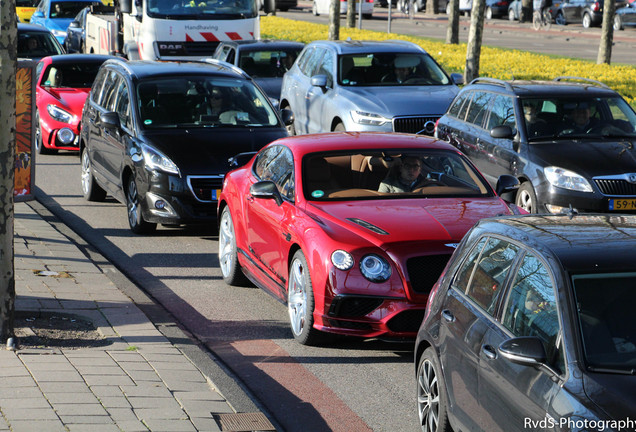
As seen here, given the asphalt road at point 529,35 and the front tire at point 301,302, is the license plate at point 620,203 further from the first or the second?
the asphalt road at point 529,35

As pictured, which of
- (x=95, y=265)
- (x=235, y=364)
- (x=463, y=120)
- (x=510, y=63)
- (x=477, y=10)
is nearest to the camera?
(x=235, y=364)

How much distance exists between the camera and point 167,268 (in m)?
10.5

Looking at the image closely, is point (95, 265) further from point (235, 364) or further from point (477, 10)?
point (477, 10)

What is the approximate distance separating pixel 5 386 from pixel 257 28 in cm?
1792

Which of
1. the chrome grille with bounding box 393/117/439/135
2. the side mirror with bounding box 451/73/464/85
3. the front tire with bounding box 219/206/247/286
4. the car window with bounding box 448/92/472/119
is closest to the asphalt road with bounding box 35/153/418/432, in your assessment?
the front tire with bounding box 219/206/247/286

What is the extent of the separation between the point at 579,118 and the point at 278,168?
4771 millimetres

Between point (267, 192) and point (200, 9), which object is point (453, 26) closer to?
point (200, 9)

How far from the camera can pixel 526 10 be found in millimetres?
57031

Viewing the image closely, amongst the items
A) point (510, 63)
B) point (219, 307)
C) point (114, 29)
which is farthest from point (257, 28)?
point (219, 307)

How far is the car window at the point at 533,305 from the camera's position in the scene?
4559 mm

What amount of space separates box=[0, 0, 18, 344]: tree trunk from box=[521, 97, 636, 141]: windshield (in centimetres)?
684

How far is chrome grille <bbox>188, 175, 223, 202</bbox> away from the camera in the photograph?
37.9 ft

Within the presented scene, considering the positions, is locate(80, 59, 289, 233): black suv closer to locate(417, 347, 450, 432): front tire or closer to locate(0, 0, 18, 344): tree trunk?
locate(0, 0, 18, 344): tree trunk

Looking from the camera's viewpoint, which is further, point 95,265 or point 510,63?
point 510,63
